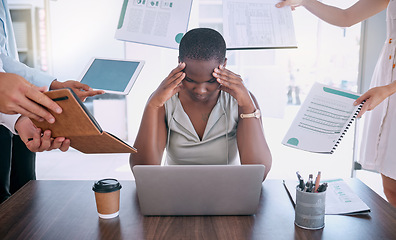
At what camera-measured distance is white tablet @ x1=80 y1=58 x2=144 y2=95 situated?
1344 millimetres

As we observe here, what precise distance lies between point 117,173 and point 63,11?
214 centimetres

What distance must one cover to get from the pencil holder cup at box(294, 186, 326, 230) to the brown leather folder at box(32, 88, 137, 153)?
47cm

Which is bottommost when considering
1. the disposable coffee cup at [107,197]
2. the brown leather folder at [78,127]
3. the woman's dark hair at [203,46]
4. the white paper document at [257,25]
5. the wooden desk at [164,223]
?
the wooden desk at [164,223]

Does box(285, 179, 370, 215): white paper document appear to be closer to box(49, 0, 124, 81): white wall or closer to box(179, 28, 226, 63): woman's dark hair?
box(179, 28, 226, 63): woman's dark hair

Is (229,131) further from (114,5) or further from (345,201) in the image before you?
(114,5)

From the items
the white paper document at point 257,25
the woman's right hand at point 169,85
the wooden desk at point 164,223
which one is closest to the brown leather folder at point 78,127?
the wooden desk at point 164,223

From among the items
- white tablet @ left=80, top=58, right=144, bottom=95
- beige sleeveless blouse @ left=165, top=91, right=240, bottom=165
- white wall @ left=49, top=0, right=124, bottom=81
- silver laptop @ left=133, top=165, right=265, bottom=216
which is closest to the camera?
silver laptop @ left=133, top=165, right=265, bottom=216

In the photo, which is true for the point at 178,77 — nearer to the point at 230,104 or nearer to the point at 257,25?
the point at 230,104

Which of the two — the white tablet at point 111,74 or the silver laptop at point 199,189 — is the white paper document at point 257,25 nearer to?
the white tablet at point 111,74

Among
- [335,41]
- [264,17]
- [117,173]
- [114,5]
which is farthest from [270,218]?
[335,41]

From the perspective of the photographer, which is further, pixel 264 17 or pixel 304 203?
pixel 264 17

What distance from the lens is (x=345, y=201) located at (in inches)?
42.3

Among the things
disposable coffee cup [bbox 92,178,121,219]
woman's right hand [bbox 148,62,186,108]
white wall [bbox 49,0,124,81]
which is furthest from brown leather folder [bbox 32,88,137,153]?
white wall [bbox 49,0,124,81]

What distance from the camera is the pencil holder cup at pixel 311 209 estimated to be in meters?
0.89
